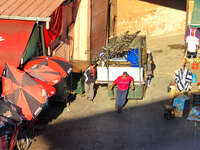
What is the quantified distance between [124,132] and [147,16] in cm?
1128

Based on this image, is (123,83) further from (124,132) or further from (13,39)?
(13,39)

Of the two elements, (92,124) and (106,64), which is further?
(106,64)

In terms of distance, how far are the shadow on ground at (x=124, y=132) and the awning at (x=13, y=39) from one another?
279cm

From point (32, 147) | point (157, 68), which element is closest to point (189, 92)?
point (157, 68)

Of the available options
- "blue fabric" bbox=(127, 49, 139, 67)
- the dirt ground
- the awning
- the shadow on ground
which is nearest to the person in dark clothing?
the dirt ground

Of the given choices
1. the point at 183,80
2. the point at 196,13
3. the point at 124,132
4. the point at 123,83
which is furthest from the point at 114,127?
the point at 196,13

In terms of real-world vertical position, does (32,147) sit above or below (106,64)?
below

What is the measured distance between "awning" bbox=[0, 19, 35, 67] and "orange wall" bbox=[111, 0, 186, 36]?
9450 mm

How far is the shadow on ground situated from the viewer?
10891 millimetres

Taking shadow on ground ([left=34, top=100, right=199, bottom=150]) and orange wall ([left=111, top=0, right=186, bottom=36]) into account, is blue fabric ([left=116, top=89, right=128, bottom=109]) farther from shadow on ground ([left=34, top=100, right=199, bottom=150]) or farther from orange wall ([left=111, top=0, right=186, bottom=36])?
orange wall ([left=111, top=0, right=186, bottom=36])

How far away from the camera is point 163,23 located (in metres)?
21.3

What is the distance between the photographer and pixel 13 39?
38.8 feet

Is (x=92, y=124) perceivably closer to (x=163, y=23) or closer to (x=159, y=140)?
(x=159, y=140)

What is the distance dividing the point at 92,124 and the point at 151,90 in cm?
346
